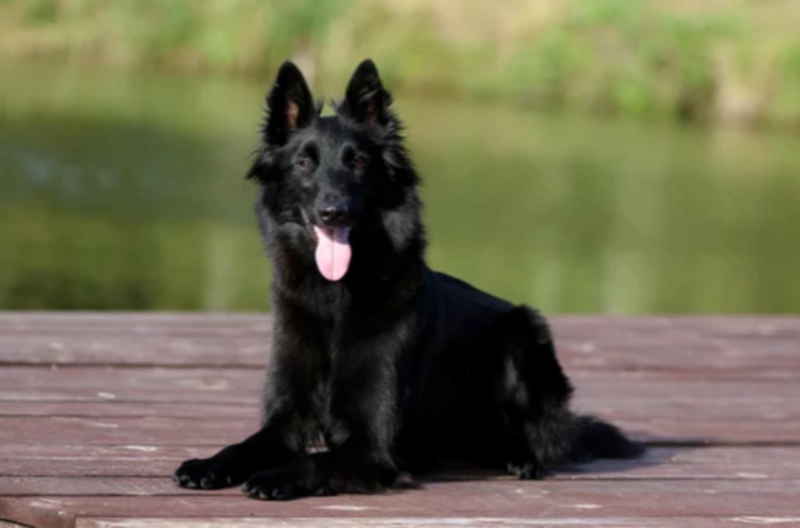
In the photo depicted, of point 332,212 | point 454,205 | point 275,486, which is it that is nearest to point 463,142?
point 454,205

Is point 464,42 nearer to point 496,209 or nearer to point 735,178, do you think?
point 735,178

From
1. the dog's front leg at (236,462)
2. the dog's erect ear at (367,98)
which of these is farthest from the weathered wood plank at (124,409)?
the dog's erect ear at (367,98)

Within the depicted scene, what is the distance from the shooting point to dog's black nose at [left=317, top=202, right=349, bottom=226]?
3492 mm

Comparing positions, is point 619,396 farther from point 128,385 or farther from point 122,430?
point 122,430

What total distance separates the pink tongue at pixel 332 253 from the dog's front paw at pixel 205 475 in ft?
1.73

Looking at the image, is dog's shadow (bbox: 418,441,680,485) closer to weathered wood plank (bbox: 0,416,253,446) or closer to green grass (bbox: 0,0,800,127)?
weathered wood plank (bbox: 0,416,253,446)

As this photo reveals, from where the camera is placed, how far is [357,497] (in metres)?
3.44

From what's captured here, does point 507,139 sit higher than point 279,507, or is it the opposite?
point 507,139

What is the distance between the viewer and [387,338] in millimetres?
3631

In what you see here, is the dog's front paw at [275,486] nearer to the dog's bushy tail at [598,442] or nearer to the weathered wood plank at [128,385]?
the dog's bushy tail at [598,442]

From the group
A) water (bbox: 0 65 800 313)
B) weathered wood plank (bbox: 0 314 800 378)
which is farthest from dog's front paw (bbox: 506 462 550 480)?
water (bbox: 0 65 800 313)

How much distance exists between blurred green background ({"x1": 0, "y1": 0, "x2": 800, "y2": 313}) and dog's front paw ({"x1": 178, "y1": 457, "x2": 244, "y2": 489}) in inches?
270

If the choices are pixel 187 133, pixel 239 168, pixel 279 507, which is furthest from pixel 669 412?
pixel 187 133

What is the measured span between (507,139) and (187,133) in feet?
13.2
